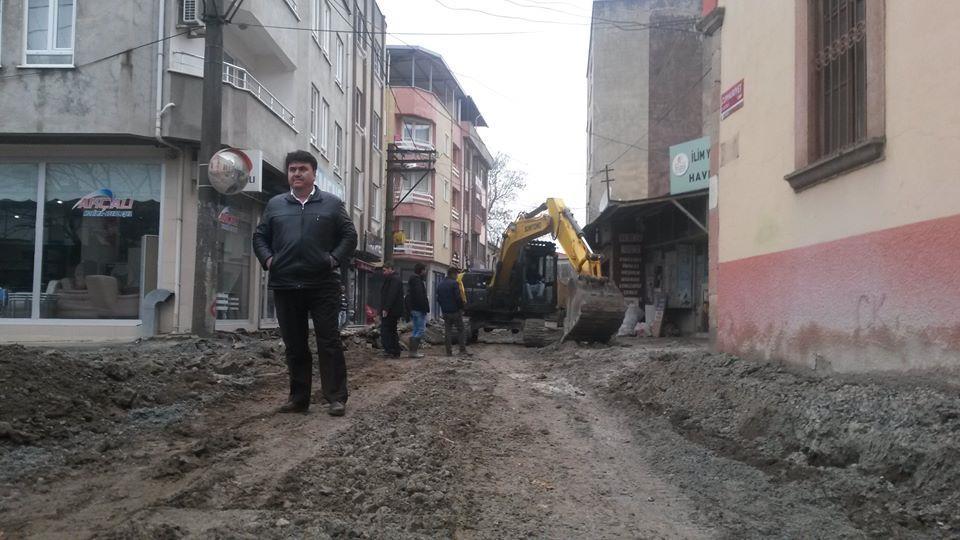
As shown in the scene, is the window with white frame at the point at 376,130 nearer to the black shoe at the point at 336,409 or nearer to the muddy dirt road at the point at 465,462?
the muddy dirt road at the point at 465,462

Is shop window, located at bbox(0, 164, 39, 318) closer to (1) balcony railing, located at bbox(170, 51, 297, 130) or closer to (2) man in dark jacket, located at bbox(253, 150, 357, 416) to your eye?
(1) balcony railing, located at bbox(170, 51, 297, 130)

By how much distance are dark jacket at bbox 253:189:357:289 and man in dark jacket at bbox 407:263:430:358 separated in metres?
7.99

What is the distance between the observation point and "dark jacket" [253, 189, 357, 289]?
534 cm

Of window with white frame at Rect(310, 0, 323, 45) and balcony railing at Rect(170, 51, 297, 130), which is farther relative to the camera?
window with white frame at Rect(310, 0, 323, 45)

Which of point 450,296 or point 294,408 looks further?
point 450,296

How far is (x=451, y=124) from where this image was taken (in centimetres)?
4512

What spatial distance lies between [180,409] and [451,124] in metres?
40.8

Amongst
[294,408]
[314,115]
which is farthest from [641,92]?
[294,408]

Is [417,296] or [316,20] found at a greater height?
[316,20]

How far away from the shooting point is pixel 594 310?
1428 cm

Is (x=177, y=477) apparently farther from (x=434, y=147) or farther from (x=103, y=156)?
(x=434, y=147)

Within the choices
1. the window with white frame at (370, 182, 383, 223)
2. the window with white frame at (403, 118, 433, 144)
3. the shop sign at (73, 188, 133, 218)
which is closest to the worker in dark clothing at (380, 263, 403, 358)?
the shop sign at (73, 188, 133, 218)

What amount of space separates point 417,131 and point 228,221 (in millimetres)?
27030

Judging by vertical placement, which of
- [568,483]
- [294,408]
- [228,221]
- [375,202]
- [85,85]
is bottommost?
[568,483]
